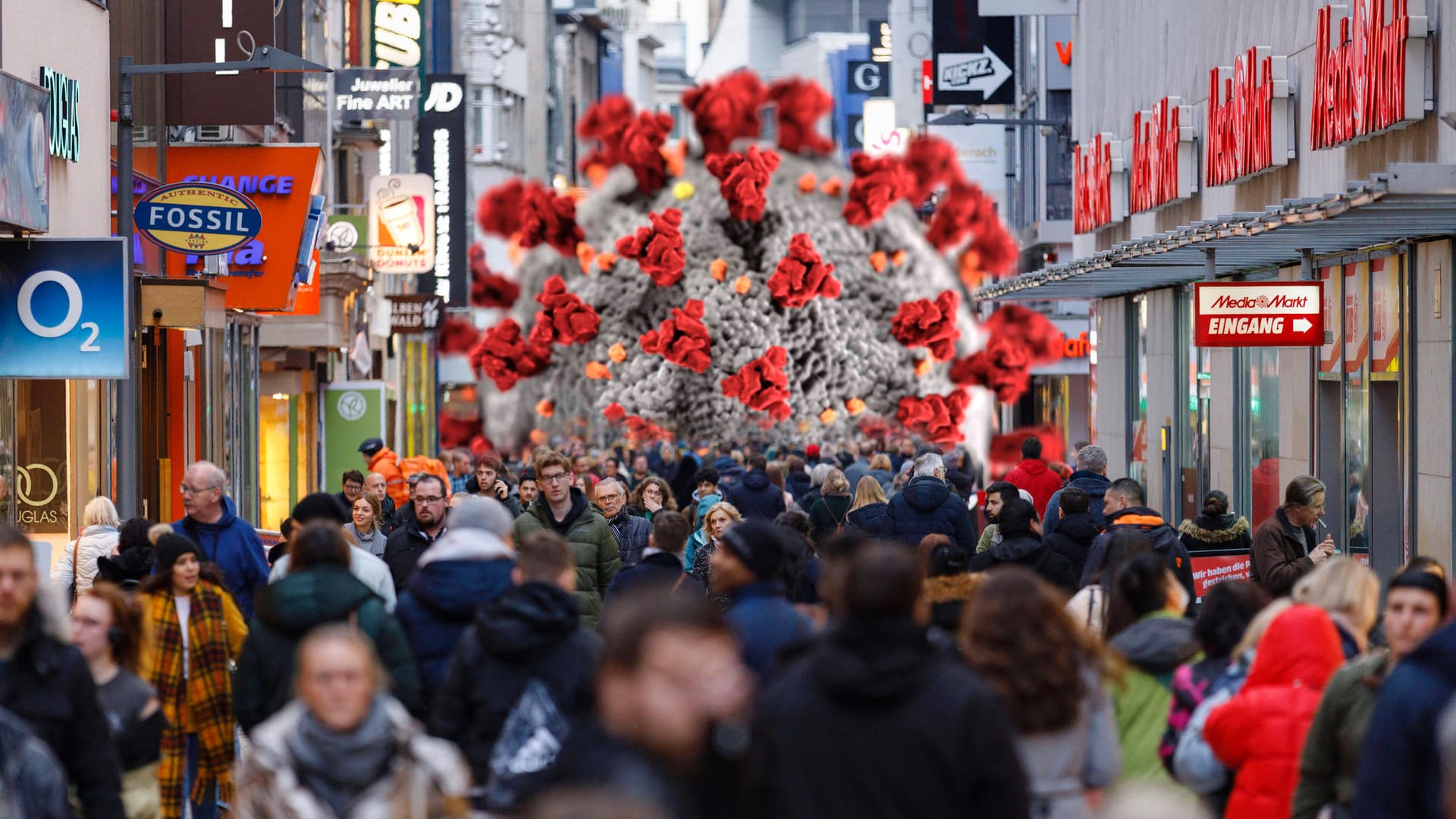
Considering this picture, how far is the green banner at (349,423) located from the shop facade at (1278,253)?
8.47 m

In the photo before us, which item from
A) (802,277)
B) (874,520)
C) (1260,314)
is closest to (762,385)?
(802,277)

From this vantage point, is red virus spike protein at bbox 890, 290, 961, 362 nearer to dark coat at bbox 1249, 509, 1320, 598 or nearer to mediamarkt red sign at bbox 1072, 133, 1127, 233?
mediamarkt red sign at bbox 1072, 133, 1127, 233

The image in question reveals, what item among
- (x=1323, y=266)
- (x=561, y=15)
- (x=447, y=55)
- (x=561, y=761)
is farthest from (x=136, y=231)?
(x=561, y=15)

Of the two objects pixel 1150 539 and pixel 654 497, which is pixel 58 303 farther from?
pixel 1150 539

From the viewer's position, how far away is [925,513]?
40.3ft

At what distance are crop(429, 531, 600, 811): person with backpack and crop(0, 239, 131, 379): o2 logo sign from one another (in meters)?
8.10

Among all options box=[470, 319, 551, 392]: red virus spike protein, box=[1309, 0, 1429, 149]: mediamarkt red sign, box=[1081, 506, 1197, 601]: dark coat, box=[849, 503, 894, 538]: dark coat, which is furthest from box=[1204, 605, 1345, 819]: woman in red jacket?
box=[470, 319, 551, 392]: red virus spike protein

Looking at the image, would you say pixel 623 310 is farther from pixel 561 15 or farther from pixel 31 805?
pixel 561 15

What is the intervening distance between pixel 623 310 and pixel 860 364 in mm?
3713

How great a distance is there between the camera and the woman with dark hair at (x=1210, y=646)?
629 cm

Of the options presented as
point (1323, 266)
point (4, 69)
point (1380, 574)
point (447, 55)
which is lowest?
point (1380, 574)

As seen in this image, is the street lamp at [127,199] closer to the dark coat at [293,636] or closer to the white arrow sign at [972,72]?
the dark coat at [293,636]

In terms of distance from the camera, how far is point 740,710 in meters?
4.29

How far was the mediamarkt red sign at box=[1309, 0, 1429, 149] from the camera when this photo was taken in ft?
46.0
